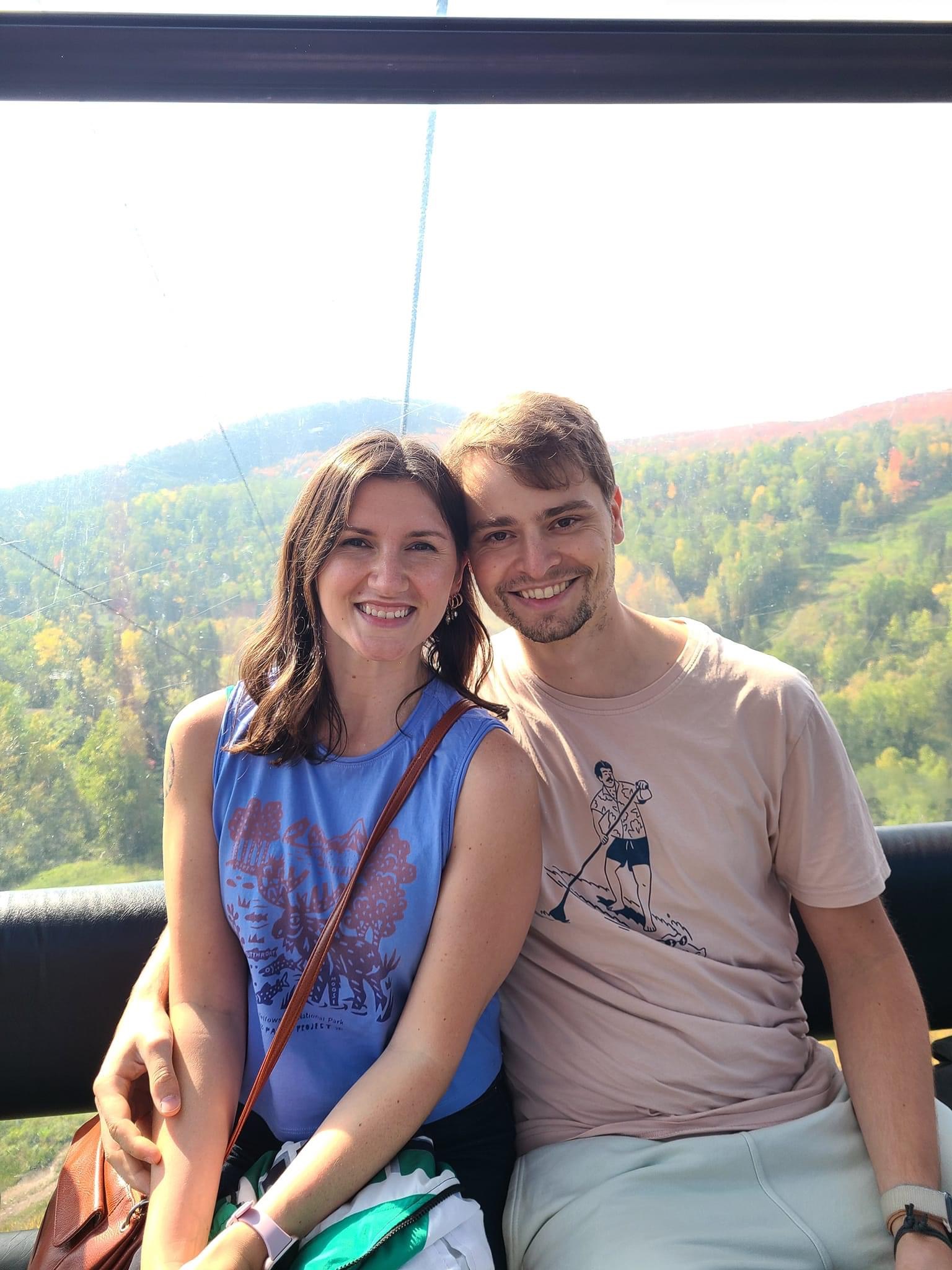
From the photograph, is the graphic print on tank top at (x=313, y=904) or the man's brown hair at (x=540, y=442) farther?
the man's brown hair at (x=540, y=442)

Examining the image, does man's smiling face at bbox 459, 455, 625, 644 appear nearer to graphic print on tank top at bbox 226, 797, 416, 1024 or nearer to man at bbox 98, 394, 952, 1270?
man at bbox 98, 394, 952, 1270

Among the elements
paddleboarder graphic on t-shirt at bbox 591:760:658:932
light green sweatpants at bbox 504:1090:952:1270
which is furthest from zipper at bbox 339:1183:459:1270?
paddleboarder graphic on t-shirt at bbox 591:760:658:932

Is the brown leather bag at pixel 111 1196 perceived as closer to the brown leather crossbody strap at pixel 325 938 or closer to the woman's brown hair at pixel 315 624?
the brown leather crossbody strap at pixel 325 938

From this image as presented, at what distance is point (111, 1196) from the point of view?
1.40m

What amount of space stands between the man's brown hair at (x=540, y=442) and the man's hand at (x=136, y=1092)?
38.9 inches

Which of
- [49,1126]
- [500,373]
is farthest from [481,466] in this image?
[49,1126]

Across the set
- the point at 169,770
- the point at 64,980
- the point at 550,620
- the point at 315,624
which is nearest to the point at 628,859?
the point at 550,620

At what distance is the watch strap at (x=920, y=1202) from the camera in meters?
1.34

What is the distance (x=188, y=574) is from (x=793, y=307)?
4.75 feet

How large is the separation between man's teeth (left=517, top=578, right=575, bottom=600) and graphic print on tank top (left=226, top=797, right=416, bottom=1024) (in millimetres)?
423

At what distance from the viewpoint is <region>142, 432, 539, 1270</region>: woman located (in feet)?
4.49

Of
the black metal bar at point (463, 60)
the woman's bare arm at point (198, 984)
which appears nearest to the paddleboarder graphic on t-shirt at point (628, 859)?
the woman's bare arm at point (198, 984)

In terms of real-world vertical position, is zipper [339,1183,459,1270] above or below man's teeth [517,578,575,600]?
below

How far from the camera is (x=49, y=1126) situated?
6.81 feet
